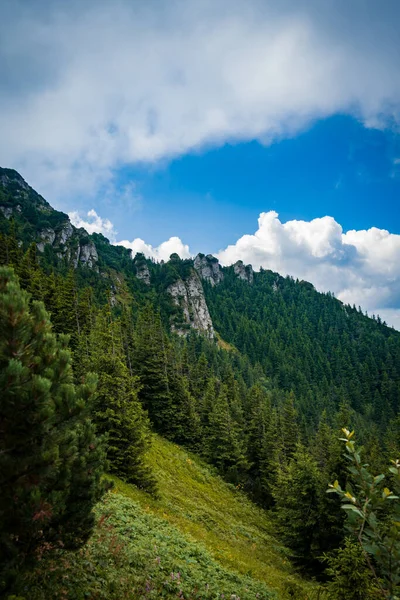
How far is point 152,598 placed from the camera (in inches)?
304

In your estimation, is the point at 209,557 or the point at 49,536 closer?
the point at 49,536

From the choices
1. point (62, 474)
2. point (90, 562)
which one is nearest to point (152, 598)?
point (90, 562)

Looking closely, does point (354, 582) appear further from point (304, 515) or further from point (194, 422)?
point (194, 422)

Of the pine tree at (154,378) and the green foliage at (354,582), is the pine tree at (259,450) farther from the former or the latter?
the green foliage at (354,582)

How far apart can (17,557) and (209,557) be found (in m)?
10.7

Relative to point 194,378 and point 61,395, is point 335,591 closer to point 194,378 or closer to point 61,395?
point 61,395

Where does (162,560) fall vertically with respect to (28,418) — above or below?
below

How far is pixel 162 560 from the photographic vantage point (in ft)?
33.3

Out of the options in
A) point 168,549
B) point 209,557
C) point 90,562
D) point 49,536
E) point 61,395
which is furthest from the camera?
point 209,557

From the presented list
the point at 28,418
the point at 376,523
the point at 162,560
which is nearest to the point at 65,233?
the point at 162,560

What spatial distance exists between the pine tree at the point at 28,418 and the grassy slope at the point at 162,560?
0.75 metres

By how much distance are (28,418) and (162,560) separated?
28.2 ft

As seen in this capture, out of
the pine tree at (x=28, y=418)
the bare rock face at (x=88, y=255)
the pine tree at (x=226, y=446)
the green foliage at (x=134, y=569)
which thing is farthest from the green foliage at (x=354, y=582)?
the bare rock face at (x=88, y=255)

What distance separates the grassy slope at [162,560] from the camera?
6804 mm
